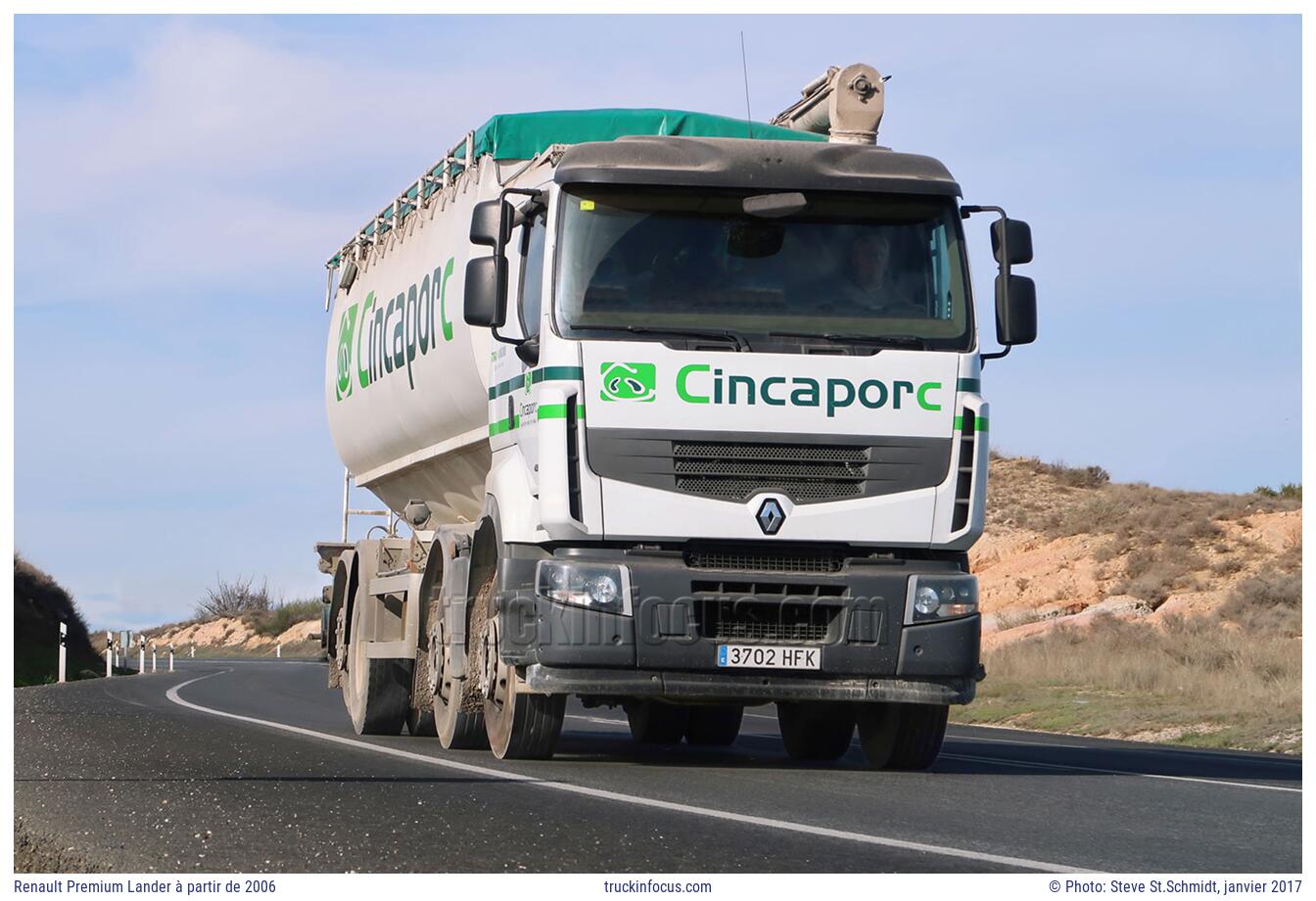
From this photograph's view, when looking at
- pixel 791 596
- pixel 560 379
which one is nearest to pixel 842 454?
pixel 791 596

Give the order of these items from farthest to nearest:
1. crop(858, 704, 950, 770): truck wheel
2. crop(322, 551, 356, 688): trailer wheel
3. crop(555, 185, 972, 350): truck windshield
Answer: crop(322, 551, 356, 688): trailer wheel → crop(858, 704, 950, 770): truck wheel → crop(555, 185, 972, 350): truck windshield

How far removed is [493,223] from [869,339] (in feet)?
7.96

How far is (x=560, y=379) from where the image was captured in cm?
1104

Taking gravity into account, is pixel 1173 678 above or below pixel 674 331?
below

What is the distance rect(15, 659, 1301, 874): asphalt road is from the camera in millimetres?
7453

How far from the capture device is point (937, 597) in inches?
444

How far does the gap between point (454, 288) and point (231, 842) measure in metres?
7.36

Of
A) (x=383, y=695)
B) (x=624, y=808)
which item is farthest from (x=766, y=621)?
(x=383, y=695)

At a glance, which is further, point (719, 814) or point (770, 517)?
point (770, 517)

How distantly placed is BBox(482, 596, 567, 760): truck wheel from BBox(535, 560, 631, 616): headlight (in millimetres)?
936

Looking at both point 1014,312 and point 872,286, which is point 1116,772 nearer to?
point 1014,312

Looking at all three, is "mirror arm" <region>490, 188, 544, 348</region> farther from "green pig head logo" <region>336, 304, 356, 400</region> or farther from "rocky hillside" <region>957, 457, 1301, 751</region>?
"rocky hillside" <region>957, 457, 1301, 751</region>

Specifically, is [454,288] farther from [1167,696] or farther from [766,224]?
[1167,696]

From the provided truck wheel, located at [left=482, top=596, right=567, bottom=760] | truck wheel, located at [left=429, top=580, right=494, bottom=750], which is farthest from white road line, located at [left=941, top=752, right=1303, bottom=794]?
truck wheel, located at [left=429, top=580, right=494, bottom=750]
